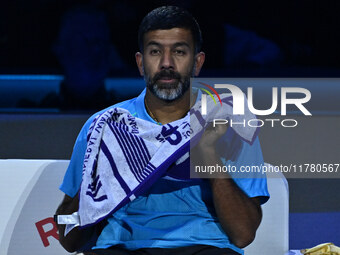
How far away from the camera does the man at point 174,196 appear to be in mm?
1557

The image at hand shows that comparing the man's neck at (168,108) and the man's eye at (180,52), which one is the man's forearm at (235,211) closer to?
the man's neck at (168,108)

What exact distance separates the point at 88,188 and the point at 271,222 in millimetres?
587

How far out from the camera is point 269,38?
4.15 metres

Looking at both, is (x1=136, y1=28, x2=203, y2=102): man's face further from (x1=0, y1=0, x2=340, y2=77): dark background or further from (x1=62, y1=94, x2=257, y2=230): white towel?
(x1=0, y1=0, x2=340, y2=77): dark background

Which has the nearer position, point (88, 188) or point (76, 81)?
point (88, 188)

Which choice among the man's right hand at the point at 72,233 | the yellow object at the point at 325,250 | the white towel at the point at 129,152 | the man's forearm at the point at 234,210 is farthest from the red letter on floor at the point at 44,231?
the yellow object at the point at 325,250

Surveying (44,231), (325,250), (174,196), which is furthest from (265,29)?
(174,196)

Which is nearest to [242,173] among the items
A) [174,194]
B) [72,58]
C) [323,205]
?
[174,194]

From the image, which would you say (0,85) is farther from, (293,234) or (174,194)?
(174,194)

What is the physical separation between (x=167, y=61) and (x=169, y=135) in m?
0.20

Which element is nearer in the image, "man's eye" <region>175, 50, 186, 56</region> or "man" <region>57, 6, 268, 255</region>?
"man" <region>57, 6, 268, 255</region>

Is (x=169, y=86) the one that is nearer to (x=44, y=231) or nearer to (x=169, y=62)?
(x=169, y=62)

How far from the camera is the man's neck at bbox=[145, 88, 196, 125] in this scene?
1693 millimetres

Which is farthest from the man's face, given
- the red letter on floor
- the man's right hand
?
the red letter on floor
